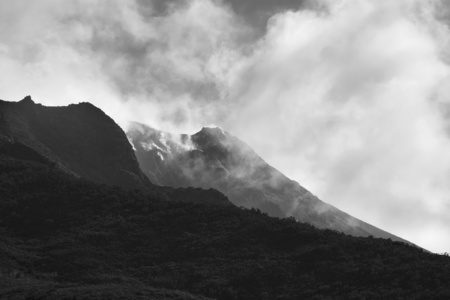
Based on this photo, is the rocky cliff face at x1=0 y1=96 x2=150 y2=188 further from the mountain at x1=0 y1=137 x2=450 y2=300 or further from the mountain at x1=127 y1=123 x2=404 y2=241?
the mountain at x1=127 y1=123 x2=404 y2=241

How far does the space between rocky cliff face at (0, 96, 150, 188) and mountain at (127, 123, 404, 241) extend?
25.5 meters

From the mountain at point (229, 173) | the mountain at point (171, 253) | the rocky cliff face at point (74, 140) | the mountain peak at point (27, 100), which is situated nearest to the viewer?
the mountain at point (171, 253)

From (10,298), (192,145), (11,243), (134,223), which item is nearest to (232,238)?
(134,223)

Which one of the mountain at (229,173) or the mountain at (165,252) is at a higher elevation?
the mountain at (229,173)

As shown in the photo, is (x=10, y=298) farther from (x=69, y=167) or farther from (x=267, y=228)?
(x=69, y=167)

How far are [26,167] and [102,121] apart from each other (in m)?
44.4

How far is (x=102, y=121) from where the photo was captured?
15088 cm

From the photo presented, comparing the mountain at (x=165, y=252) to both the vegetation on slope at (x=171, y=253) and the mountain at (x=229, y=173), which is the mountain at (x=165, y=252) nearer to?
the vegetation on slope at (x=171, y=253)

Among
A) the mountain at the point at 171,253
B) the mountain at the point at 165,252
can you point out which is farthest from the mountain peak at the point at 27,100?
the mountain at the point at 171,253

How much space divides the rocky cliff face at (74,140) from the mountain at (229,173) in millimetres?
25545

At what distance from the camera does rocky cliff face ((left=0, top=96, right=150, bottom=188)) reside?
127200 mm

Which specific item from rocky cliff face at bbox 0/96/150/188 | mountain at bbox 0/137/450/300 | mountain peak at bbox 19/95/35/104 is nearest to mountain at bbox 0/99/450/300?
mountain at bbox 0/137/450/300

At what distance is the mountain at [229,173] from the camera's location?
533ft

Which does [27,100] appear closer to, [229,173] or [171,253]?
[229,173]
